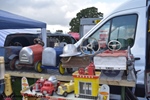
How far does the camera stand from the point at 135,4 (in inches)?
112

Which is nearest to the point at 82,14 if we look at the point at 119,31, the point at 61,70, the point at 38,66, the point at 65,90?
the point at 119,31

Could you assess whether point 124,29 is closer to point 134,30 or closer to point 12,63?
point 134,30

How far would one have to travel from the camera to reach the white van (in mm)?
2604

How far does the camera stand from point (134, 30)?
9.32ft

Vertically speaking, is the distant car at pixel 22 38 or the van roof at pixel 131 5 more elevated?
the van roof at pixel 131 5

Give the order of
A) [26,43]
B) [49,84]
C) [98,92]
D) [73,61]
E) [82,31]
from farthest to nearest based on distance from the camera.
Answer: [26,43]
[82,31]
[73,61]
[49,84]
[98,92]

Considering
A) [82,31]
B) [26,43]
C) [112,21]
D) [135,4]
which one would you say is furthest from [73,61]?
[26,43]

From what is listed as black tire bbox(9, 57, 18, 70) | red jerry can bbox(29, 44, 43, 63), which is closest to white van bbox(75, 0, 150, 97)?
red jerry can bbox(29, 44, 43, 63)

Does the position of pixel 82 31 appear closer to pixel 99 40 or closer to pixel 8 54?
pixel 99 40

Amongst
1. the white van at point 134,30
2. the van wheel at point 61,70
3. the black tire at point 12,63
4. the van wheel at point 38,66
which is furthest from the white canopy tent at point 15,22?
the van wheel at point 61,70

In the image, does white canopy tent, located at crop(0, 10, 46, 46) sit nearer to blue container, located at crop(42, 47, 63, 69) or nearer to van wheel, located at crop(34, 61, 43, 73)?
van wheel, located at crop(34, 61, 43, 73)

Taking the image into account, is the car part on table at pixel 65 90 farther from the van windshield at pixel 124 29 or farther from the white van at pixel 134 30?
the van windshield at pixel 124 29

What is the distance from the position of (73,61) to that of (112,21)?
44.5 inches

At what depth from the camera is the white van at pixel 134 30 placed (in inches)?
103
